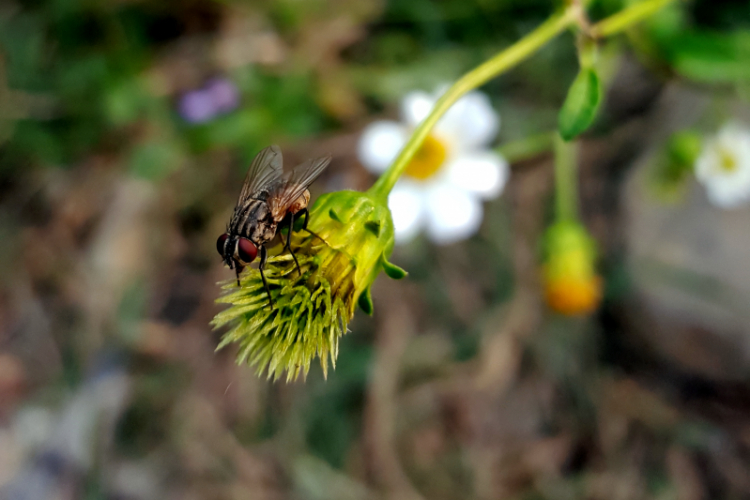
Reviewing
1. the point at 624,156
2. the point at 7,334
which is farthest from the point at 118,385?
the point at 624,156

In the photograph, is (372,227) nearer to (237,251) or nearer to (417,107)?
(237,251)

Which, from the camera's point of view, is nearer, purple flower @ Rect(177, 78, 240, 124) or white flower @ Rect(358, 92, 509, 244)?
white flower @ Rect(358, 92, 509, 244)

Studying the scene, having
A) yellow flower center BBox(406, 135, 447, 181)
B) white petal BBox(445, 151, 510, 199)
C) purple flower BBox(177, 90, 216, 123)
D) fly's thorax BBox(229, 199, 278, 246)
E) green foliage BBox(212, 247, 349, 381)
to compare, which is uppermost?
purple flower BBox(177, 90, 216, 123)

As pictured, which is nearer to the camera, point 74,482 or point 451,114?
point 451,114

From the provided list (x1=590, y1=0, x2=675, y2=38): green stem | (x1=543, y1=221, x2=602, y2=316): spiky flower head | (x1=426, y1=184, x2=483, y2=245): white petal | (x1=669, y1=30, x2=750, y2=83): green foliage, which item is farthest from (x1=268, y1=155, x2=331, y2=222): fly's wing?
(x1=669, y1=30, x2=750, y2=83): green foliage

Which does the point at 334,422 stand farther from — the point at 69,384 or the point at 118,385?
the point at 69,384

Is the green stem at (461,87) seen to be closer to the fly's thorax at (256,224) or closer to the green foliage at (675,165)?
the fly's thorax at (256,224)

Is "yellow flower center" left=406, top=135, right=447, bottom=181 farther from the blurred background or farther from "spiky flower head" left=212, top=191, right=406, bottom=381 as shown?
"spiky flower head" left=212, top=191, right=406, bottom=381
